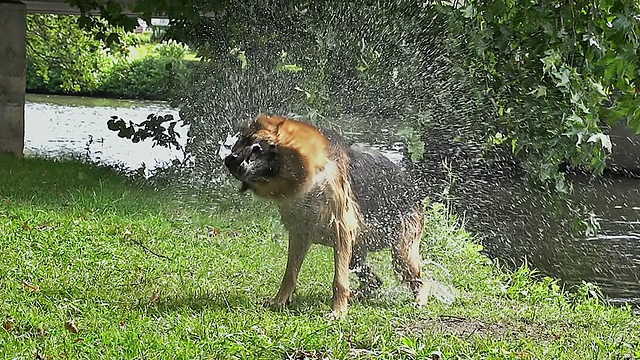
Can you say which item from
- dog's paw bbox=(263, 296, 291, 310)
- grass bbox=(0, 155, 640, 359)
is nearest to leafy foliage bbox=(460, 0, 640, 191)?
grass bbox=(0, 155, 640, 359)

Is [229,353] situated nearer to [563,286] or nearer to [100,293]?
[100,293]

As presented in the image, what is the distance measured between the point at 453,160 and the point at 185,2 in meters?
2.83

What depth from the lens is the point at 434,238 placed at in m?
5.78

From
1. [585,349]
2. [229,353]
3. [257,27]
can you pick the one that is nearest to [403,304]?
[585,349]

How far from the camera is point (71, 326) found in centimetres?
360

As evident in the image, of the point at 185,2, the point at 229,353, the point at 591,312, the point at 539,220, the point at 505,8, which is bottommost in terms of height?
the point at 539,220

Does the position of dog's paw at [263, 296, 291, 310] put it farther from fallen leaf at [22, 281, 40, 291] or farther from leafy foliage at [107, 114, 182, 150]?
leafy foliage at [107, 114, 182, 150]

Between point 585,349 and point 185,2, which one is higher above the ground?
point 185,2

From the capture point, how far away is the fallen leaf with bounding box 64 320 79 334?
3565 millimetres

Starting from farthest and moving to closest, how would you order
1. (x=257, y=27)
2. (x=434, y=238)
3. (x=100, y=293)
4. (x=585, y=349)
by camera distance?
1. (x=257, y=27)
2. (x=434, y=238)
3. (x=100, y=293)
4. (x=585, y=349)

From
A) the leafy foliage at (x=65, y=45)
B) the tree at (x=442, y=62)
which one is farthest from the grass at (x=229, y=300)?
the leafy foliage at (x=65, y=45)

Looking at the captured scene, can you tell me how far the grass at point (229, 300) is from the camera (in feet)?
11.4

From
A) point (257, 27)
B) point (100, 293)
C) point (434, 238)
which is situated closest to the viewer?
point (100, 293)

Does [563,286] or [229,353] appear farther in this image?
[563,286]
